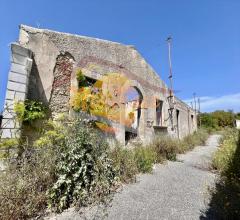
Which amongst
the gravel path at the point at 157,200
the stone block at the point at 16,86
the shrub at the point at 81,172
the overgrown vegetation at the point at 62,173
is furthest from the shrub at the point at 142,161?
the stone block at the point at 16,86

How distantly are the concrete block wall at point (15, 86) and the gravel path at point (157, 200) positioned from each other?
9.07 ft

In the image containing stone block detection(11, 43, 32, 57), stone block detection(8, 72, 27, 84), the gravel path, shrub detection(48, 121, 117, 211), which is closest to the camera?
the gravel path

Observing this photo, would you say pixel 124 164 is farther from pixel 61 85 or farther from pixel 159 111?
pixel 159 111

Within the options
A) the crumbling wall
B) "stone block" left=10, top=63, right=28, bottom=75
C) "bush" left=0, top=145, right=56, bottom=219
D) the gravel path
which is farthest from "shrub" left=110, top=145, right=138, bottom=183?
"stone block" left=10, top=63, right=28, bottom=75

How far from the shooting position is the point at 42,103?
6.82 metres

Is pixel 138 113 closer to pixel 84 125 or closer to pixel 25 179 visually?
pixel 84 125

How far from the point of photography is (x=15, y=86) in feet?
19.4

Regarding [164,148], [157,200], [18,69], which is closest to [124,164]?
[157,200]

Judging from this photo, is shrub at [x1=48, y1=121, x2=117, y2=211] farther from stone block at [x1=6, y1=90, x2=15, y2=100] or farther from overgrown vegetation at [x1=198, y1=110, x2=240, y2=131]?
overgrown vegetation at [x1=198, y1=110, x2=240, y2=131]

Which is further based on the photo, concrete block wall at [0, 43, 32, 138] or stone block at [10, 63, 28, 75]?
stone block at [10, 63, 28, 75]

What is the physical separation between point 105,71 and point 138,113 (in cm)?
286

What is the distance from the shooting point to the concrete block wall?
5645 mm

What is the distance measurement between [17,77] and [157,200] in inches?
178

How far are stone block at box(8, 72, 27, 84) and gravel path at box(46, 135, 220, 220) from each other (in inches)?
144
